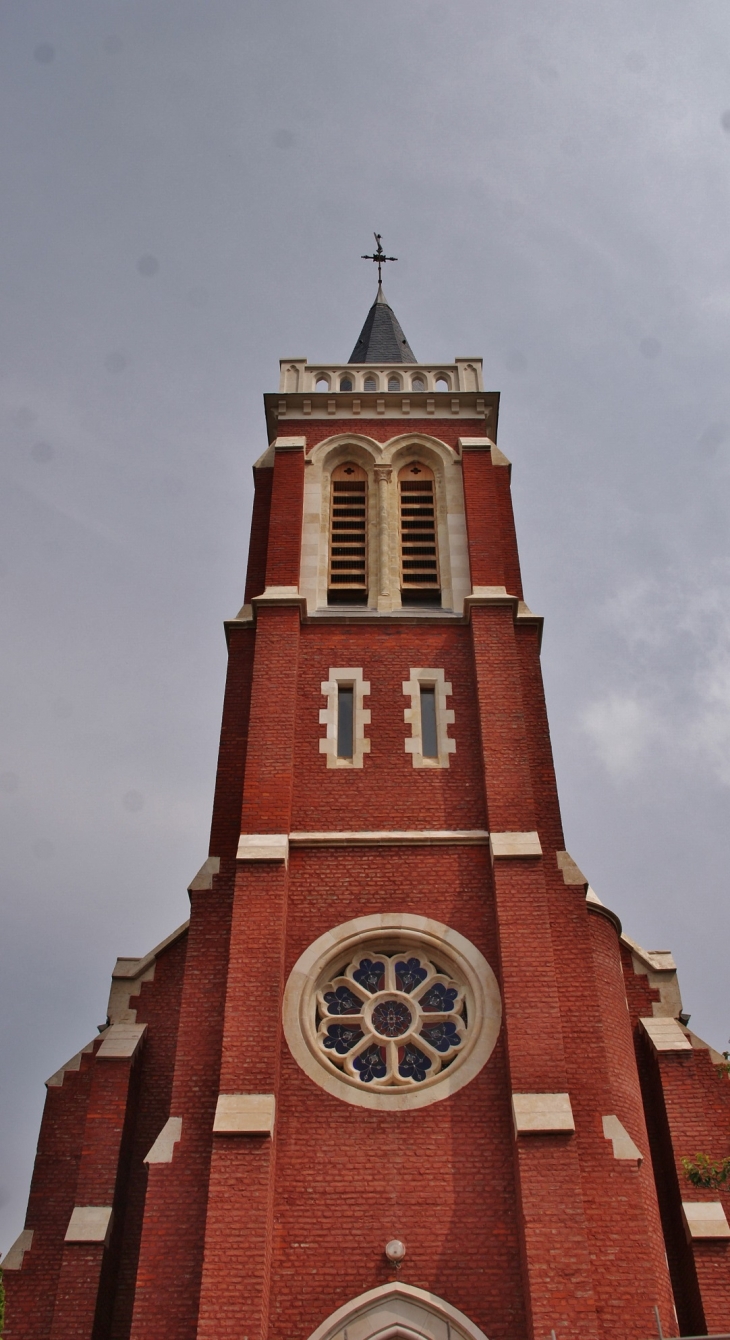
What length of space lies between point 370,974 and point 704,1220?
5.05 m

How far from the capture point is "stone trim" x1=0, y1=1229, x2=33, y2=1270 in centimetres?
1423

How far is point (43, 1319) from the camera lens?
13.9 metres

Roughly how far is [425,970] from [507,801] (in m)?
2.68

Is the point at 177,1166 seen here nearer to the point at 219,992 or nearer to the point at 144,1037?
the point at 219,992

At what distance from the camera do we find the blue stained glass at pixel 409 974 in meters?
14.6

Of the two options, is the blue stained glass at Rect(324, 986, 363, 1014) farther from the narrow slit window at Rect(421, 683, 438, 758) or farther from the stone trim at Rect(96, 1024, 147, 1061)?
the narrow slit window at Rect(421, 683, 438, 758)

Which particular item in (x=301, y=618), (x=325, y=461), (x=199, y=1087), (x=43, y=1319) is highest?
(x=325, y=461)

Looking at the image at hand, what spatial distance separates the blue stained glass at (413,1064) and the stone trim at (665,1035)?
12.1 ft

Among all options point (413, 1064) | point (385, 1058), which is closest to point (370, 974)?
point (385, 1058)

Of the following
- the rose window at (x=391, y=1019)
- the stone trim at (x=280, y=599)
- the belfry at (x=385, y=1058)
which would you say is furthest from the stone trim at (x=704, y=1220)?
the stone trim at (x=280, y=599)

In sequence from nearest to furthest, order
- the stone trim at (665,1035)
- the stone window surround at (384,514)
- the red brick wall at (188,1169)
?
the red brick wall at (188,1169) → the stone trim at (665,1035) → the stone window surround at (384,514)

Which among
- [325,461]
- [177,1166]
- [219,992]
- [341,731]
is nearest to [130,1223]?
[177,1166]

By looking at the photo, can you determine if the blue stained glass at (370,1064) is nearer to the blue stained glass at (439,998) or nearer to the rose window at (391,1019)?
the rose window at (391,1019)

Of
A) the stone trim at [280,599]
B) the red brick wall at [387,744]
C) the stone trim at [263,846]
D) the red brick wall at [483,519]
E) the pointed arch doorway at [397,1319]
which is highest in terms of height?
the red brick wall at [483,519]
